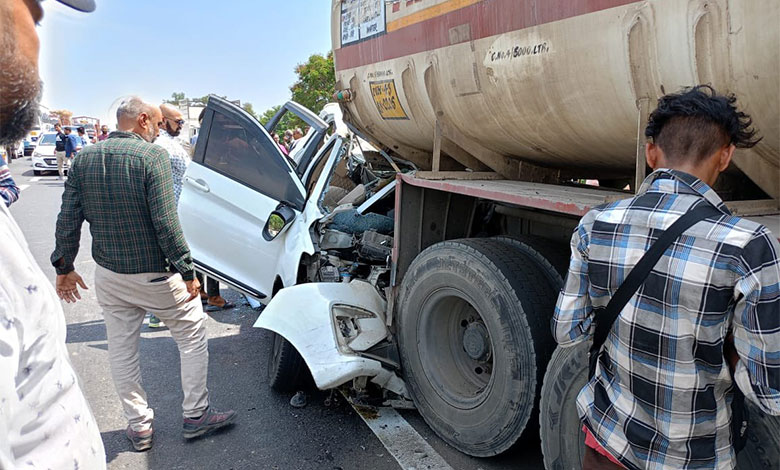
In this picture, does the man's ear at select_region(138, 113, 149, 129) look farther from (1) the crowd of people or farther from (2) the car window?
(1) the crowd of people

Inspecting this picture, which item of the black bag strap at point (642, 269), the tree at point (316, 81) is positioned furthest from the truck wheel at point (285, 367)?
the tree at point (316, 81)

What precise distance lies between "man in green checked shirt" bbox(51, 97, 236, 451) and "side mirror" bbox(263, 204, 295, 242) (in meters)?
1.06

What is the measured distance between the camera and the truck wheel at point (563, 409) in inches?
81.6

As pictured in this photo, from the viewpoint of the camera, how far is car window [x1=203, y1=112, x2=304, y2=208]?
A: 4.17m

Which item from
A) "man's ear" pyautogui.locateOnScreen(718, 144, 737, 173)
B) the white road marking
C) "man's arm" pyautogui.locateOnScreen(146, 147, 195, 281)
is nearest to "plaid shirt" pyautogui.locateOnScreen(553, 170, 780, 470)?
"man's ear" pyautogui.locateOnScreen(718, 144, 737, 173)

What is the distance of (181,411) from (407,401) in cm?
152

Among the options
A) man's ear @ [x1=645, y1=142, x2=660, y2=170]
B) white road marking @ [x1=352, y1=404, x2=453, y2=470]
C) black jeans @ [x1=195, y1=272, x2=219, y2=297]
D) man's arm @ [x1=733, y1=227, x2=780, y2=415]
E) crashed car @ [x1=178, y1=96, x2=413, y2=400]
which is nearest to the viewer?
man's arm @ [x1=733, y1=227, x2=780, y2=415]

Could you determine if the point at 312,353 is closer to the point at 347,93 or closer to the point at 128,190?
the point at 128,190

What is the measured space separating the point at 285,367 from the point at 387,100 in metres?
2.06

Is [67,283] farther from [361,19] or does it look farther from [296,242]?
[361,19]

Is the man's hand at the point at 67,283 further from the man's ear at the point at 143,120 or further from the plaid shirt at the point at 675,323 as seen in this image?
the plaid shirt at the point at 675,323

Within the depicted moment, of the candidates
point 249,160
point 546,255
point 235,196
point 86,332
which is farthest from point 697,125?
point 86,332

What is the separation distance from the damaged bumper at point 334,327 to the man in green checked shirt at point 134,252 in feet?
1.73

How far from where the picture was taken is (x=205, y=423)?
323cm
